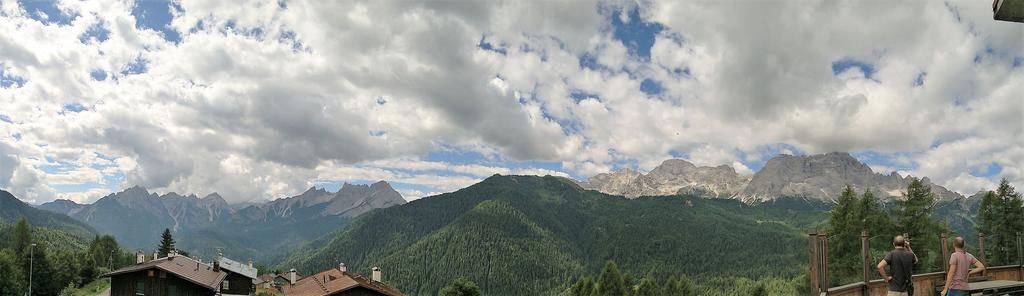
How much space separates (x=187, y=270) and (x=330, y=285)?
1333 cm

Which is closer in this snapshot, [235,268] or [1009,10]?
[1009,10]

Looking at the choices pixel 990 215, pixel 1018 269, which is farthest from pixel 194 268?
pixel 990 215

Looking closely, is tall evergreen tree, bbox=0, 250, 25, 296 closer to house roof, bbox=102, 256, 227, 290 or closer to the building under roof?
house roof, bbox=102, 256, 227, 290

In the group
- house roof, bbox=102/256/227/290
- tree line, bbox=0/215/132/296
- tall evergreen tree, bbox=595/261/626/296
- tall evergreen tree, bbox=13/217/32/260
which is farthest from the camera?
tall evergreen tree, bbox=13/217/32/260

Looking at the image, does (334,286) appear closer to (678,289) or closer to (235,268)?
(235,268)

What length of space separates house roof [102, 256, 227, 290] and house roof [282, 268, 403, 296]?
8796 millimetres

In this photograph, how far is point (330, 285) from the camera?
5703 centimetres

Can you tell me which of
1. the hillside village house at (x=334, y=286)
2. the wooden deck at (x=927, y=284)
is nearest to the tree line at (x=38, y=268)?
the hillside village house at (x=334, y=286)

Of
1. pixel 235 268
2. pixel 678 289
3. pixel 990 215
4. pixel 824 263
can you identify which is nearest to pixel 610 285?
pixel 678 289

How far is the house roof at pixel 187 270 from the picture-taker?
4891 cm

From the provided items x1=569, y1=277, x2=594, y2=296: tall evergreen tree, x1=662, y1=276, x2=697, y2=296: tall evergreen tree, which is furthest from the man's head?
x1=662, y1=276, x2=697, y2=296: tall evergreen tree

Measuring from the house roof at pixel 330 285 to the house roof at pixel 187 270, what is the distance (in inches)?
346

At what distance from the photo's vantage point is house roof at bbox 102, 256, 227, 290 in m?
48.9

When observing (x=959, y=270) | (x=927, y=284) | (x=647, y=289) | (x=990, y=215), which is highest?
(x=990, y=215)
